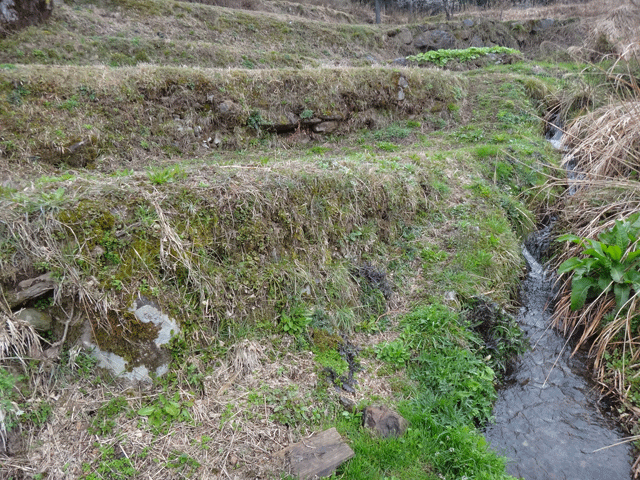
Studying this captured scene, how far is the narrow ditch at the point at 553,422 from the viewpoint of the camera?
3.11m

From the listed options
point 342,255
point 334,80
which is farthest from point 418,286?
point 334,80

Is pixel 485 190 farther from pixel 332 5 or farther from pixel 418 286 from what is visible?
pixel 332 5

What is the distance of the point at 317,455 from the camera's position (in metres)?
2.77

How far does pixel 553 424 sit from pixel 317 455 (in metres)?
2.29

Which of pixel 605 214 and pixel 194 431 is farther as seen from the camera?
pixel 605 214

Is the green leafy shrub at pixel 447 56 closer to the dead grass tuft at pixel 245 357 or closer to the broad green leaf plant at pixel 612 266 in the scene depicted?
the broad green leaf plant at pixel 612 266

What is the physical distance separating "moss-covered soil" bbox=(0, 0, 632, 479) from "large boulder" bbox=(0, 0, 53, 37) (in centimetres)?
473

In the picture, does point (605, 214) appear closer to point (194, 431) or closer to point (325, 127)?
point (325, 127)

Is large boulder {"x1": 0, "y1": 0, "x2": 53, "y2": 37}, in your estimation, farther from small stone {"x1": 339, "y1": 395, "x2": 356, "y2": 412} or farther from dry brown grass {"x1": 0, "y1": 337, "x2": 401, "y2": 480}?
small stone {"x1": 339, "y1": 395, "x2": 356, "y2": 412}

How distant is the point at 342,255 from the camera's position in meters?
4.52

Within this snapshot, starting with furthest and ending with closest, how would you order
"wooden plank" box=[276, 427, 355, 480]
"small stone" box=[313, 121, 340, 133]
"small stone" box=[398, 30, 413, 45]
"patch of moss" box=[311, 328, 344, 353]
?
"small stone" box=[398, 30, 413, 45], "small stone" box=[313, 121, 340, 133], "patch of moss" box=[311, 328, 344, 353], "wooden plank" box=[276, 427, 355, 480]

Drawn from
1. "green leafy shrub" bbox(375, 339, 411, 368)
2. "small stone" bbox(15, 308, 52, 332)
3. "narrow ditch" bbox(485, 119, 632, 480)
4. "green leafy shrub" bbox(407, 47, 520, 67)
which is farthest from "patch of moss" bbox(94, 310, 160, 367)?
"green leafy shrub" bbox(407, 47, 520, 67)

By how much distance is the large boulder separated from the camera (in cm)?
893

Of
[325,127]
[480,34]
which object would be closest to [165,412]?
[325,127]
